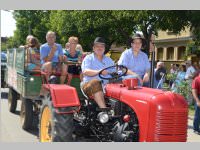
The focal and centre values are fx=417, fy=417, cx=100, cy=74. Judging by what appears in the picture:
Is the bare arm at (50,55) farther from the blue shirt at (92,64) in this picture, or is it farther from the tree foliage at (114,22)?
the blue shirt at (92,64)

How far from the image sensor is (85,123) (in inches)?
248

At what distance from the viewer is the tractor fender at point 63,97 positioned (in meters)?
5.91

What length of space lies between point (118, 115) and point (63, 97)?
893 mm

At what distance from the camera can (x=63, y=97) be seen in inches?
239

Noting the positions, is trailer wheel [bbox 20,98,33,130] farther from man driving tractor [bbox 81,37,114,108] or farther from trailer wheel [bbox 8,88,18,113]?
man driving tractor [bbox 81,37,114,108]

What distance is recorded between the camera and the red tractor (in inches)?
196

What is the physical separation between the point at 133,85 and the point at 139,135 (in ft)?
2.31

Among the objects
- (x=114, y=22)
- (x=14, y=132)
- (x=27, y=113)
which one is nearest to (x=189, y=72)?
(x=27, y=113)

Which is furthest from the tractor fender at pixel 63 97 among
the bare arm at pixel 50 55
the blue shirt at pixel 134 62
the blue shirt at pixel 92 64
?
the bare arm at pixel 50 55

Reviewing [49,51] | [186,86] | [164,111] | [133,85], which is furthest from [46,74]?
[186,86]

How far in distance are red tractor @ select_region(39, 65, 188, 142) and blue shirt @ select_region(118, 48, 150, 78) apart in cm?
21

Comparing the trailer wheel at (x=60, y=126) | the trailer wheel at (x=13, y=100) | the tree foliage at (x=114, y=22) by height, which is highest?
the tree foliage at (x=114, y=22)

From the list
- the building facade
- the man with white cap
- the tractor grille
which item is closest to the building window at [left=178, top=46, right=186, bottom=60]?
the building facade

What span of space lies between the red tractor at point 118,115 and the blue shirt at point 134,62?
21 cm
